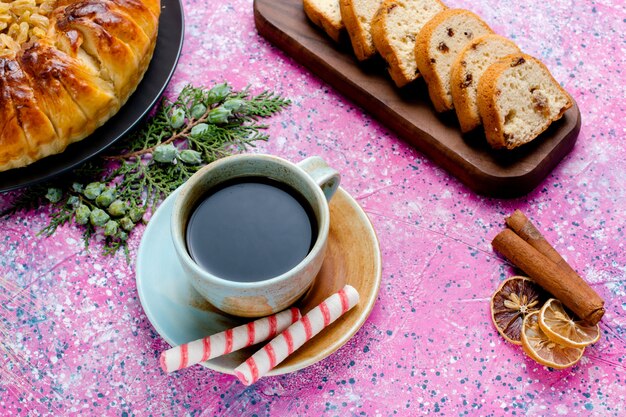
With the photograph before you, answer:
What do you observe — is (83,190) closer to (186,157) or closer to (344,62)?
(186,157)

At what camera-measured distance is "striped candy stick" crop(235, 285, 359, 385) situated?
1.18 m

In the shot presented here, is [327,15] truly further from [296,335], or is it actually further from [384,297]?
[296,335]

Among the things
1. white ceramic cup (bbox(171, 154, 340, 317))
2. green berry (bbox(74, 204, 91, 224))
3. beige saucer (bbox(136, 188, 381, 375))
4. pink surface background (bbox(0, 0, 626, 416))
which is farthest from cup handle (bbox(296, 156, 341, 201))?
green berry (bbox(74, 204, 91, 224))

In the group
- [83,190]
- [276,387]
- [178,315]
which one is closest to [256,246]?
[178,315]

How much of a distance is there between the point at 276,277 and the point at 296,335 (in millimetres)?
170

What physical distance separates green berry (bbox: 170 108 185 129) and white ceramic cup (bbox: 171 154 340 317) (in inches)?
18.9

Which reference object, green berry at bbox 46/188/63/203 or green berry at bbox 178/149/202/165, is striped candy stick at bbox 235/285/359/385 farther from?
green berry at bbox 46/188/63/203

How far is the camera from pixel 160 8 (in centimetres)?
168

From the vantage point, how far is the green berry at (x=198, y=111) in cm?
167

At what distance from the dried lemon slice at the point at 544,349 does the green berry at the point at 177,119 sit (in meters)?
0.97

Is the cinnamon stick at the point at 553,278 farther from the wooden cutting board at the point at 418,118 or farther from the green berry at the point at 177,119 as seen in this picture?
the green berry at the point at 177,119

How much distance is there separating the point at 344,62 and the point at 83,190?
0.76 metres

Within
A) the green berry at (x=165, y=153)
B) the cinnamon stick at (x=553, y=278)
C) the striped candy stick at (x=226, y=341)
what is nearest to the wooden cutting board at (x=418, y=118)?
the cinnamon stick at (x=553, y=278)

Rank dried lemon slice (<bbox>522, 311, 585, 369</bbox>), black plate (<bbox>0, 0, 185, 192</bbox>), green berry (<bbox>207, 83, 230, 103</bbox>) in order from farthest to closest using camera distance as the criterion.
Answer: green berry (<bbox>207, 83, 230, 103</bbox>), black plate (<bbox>0, 0, 185, 192</bbox>), dried lemon slice (<bbox>522, 311, 585, 369</bbox>)
